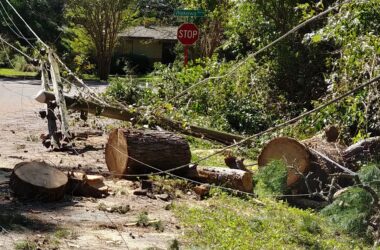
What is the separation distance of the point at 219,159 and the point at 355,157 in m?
2.41

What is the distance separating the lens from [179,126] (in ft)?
36.1

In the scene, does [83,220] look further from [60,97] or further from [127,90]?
[127,90]

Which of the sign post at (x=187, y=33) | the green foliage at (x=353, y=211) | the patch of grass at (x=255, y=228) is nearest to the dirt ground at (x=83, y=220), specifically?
the patch of grass at (x=255, y=228)

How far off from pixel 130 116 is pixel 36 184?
404cm

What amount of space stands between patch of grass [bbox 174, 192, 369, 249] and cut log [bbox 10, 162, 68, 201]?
1.29m

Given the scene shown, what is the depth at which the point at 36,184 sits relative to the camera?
23.5 feet

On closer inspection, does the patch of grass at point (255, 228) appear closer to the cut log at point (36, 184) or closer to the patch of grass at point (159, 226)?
the patch of grass at point (159, 226)

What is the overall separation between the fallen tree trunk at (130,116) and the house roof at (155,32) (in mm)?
38590

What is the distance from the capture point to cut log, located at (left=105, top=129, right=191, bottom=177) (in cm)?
862

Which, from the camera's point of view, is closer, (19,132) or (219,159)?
(219,159)

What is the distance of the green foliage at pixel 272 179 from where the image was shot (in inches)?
335

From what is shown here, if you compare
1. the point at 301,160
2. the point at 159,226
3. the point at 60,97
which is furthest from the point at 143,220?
the point at 60,97

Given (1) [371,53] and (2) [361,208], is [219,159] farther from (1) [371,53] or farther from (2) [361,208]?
(2) [361,208]

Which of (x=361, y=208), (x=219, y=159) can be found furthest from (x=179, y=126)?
(x=361, y=208)
